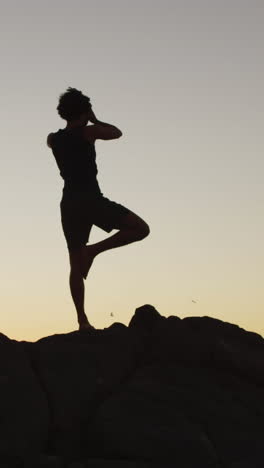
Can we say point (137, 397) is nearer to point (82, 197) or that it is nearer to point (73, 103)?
point (82, 197)

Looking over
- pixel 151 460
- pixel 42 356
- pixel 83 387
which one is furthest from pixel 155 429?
pixel 42 356

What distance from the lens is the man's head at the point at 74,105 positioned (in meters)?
13.1

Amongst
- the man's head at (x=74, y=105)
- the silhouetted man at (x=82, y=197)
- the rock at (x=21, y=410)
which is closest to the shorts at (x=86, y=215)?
the silhouetted man at (x=82, y=197)

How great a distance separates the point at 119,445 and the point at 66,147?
4.34m

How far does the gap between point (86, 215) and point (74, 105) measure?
1621 mm

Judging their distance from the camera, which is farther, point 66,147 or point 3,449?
point 66,147

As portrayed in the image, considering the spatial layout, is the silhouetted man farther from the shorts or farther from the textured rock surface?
the textured rock surface

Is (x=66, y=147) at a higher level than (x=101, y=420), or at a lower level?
higher

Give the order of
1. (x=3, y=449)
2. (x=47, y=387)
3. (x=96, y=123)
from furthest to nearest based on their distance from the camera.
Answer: (x=96, y=123)
(x=47, y=387)
(x=3, y=449)

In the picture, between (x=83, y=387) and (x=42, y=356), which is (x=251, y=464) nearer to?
(x=83, y=387)

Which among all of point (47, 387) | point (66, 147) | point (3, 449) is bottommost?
point (3, 449)

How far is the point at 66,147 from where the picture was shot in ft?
42.9

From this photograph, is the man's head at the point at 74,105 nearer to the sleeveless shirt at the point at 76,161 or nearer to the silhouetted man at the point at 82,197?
the silhouetted man at the point at 82,197

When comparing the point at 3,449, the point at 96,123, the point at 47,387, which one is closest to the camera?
the point at 3,449
